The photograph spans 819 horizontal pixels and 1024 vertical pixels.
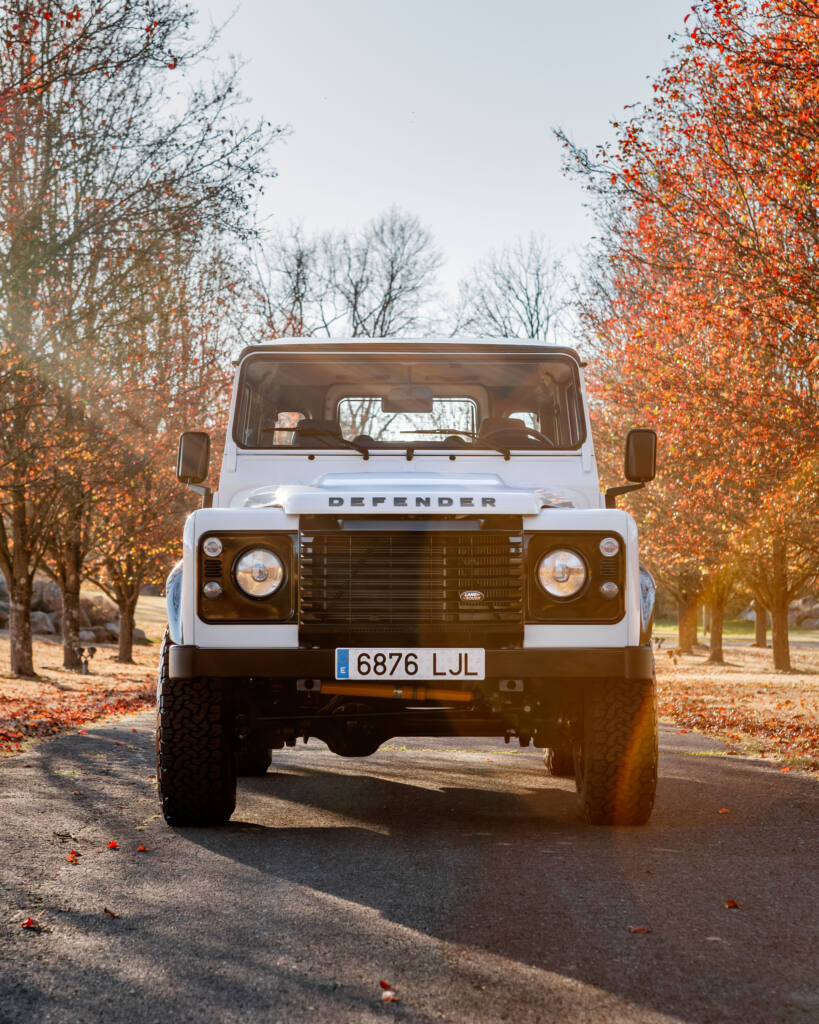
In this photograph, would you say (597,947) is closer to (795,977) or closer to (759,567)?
(795,977)

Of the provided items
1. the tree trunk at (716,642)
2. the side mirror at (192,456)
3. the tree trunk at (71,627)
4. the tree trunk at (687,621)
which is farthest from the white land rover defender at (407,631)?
the tree trunk at (687,621)

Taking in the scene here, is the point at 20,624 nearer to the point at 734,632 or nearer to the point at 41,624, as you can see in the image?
the point at 41,624

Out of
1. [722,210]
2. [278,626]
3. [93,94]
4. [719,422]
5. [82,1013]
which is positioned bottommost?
[82,1013]

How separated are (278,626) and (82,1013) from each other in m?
2.67

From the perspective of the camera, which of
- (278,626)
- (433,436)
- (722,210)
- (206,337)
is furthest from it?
(206,337)

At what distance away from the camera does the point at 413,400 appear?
7.41 meters

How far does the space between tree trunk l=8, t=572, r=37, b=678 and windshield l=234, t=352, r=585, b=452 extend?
14803mm

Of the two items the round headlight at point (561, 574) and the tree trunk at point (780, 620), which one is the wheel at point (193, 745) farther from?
the tree trunk at point (780, 620)

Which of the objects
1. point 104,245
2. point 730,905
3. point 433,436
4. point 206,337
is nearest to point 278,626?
point 433,436

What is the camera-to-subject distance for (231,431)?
7.39 meters

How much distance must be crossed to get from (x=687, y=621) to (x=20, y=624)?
21637 mm

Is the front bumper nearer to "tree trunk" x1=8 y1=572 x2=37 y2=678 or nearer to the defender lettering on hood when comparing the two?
the defender lettering on hood

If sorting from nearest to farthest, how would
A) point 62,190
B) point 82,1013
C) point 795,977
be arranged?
point 82,1013 < point 795,977 < point 62,190

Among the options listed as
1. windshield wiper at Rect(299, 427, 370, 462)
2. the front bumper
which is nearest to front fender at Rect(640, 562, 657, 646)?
the front bumper
